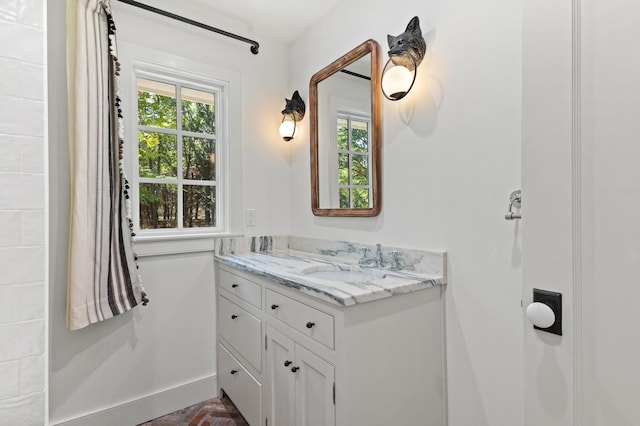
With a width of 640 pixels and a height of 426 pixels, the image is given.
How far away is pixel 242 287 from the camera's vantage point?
1.84 m

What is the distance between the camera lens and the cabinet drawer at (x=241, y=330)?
1676mm

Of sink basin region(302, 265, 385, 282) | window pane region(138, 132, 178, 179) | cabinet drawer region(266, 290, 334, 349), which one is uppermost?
window pane region(138, 132, 178, 179)

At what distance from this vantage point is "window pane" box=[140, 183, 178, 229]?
2.02 metres

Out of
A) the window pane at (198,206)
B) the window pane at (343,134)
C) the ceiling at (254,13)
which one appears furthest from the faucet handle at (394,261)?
the ceiling at (254,13)

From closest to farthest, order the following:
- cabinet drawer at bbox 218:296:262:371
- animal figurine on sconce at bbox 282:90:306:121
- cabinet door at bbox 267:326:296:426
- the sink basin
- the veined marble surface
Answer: the veined marble surface
cabinet door at bbox 267:326:296:426
the sink basin
cabinet drawer at bbox 218:296:262:371
animal figurine on sconce at bbox 282:90:306:121

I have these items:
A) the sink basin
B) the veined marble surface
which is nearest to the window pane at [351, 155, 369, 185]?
the veined marble surface

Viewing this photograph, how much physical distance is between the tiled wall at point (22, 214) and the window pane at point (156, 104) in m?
1.04

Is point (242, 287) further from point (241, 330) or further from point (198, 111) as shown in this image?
point (198, 111)

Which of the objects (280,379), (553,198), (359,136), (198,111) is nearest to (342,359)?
(280,379)

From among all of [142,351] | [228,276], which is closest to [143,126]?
[228,276]

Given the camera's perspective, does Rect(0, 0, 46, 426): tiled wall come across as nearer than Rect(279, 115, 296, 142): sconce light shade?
Yes

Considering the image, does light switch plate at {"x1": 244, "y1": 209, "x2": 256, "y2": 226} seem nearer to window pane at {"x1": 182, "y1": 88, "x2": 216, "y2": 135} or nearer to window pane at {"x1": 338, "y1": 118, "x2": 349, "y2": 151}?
window pane at {"x1": 182, "y1": 88, "x2": 216, "y2": 135}

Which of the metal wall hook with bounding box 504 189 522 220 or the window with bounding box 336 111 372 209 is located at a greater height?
the window with bounding box 336 111 372 209

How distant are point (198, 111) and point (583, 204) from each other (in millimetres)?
2164
